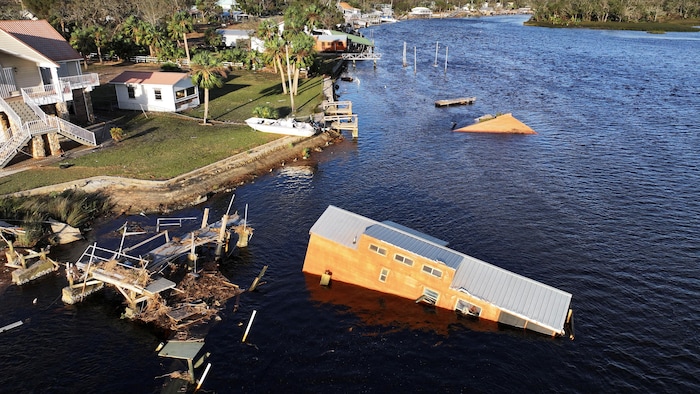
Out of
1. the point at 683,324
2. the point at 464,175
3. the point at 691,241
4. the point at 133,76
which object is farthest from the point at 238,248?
the point at 133,76

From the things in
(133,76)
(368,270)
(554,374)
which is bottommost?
(554,374)

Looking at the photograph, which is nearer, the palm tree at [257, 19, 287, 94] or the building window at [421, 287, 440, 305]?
the building window at [421, 287, 440, 305]

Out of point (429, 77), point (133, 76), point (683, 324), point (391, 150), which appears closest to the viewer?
point (683, 324)

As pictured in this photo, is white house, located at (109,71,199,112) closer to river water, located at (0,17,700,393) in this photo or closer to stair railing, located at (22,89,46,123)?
stair railing, located at (22,89,46,123)

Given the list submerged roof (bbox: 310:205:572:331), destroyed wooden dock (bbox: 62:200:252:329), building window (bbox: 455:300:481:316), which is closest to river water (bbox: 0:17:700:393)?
building window (bbox: 455:300:481:316)

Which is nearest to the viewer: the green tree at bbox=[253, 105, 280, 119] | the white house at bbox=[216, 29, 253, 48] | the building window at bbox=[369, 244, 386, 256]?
the building window at bbox=[369, 244, 386, 256]

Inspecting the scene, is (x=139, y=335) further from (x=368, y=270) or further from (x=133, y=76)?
(x=133, y=76)
